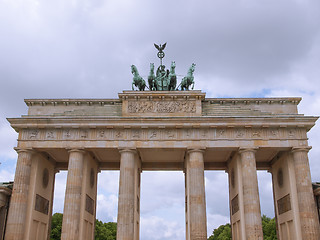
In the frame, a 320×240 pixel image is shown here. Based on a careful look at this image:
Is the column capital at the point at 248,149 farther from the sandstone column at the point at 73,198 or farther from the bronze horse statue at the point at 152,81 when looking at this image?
the sandstone column at the point at 73,198

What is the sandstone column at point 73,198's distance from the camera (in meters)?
29.3

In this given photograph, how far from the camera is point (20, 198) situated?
30203 millimetres

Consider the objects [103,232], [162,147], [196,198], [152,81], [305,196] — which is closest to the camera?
[305,196]

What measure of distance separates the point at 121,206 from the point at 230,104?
13680mm

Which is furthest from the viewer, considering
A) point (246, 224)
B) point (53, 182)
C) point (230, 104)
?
point (53, 182)

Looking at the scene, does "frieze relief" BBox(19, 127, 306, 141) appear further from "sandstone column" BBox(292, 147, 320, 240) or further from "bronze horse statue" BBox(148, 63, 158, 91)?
"bronze horse statue" BBox(148, 63, 158, 91)

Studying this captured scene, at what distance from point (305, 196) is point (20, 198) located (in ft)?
78.7

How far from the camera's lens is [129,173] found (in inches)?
1217

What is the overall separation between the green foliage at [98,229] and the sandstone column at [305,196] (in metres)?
44.9

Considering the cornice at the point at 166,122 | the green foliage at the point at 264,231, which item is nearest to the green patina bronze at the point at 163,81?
the cornice at the point at 166,122

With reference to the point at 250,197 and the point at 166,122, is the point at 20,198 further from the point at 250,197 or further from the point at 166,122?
the point at 250,197

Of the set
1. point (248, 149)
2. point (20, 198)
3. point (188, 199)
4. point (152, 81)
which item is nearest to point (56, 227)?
point (20, 198)

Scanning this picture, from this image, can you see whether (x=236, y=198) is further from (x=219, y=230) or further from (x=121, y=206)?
(x=219, y=230)

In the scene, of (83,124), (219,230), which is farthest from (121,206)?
(219,230)
